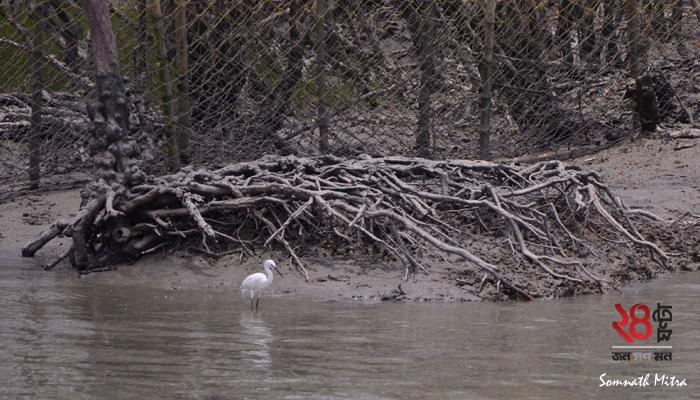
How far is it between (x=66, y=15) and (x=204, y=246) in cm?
458

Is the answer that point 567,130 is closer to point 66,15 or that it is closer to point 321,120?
point 321,120

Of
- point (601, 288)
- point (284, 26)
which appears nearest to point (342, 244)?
point (601, 288)

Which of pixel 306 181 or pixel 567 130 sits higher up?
pixel 567 130

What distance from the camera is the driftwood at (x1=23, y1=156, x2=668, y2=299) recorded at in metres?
9.05

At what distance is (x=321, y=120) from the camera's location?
39.5 feet

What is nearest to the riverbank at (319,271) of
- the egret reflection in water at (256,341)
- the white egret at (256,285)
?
the white egret at (256,285)

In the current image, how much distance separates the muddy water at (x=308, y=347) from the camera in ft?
19.0

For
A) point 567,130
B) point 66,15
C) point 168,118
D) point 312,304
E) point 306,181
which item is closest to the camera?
point 312,304

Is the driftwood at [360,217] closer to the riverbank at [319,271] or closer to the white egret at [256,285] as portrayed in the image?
the riverbank at [319,271]

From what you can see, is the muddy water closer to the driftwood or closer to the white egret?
the white egret

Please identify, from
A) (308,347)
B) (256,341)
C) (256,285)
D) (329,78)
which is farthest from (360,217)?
(329,78)
